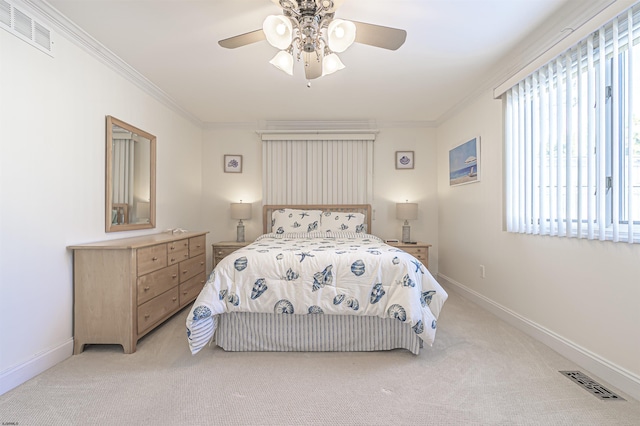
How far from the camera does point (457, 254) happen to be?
3.99 m

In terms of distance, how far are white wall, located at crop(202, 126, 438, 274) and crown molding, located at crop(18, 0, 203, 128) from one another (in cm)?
125

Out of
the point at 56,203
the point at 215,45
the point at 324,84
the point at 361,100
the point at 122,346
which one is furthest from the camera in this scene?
the point at 361,100

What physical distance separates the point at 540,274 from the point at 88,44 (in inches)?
161

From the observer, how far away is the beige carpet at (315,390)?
5.13 ft

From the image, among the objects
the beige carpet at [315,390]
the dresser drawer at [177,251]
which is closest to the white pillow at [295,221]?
the dresser drawer at [177,251]

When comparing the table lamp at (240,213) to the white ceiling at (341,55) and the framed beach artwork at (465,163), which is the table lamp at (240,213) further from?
the framed beach artwork at (465,163)

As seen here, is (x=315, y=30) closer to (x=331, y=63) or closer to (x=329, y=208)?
(x=331, y=63)

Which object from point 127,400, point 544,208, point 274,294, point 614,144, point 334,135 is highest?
point 334,135

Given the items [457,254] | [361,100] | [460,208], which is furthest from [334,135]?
[457,254]

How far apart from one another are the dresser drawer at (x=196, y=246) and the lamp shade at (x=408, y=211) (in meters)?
2.69

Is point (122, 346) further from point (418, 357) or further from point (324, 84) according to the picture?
point (324, 84)

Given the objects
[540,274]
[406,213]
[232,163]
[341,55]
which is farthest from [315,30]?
[232,163]

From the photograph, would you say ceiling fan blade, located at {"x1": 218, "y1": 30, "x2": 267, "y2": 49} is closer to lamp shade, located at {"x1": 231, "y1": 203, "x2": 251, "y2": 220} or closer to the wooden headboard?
lamp shade, located at {"x1": 231, "y1": 203, "x2": 251, "y2": 220}

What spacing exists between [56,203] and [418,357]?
282 centimetres
